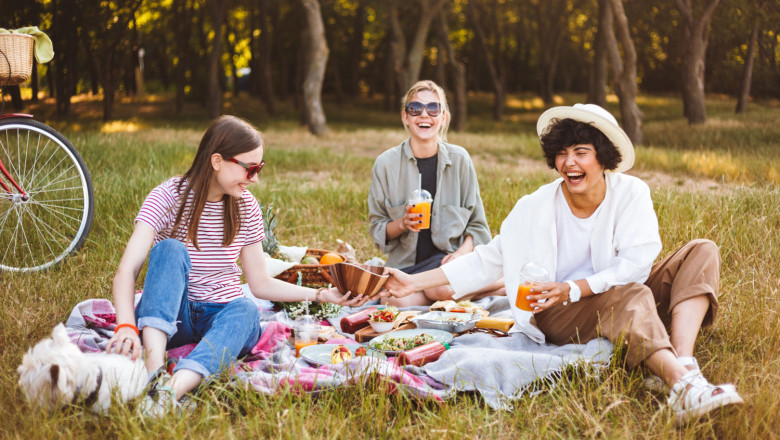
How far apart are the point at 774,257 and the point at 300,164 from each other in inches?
264

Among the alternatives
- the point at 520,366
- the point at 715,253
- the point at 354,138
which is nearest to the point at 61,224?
the point at 520,366

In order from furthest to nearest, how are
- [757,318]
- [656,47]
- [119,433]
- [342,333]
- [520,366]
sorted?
[656,47], [342,333], [757,318], [520,366], [119,433]

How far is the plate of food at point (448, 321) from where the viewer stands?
159 inches

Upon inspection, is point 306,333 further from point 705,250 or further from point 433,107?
point 705,250

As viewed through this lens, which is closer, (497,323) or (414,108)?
(497,323)

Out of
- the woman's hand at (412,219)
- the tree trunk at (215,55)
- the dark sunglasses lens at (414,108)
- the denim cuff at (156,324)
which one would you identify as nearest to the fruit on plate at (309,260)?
the woman's hand at (412,219)

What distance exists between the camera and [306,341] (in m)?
3.78

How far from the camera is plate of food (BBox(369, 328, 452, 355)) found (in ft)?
12.1

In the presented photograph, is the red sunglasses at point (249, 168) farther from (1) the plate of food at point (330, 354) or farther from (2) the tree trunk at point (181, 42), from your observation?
(2) the tree trunk at point (181, 42)

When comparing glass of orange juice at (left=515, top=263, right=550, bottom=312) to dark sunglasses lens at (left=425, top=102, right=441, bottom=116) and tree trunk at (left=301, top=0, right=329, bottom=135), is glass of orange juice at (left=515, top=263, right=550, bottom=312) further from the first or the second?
tree trunk at (left=301, top=0, right=329, bottom=135)

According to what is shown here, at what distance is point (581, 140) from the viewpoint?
333 centimetres

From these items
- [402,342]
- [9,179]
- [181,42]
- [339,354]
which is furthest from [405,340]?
[181,42]

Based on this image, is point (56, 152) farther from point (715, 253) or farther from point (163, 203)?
point (715, 253)

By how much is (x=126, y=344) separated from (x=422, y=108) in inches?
98.6
